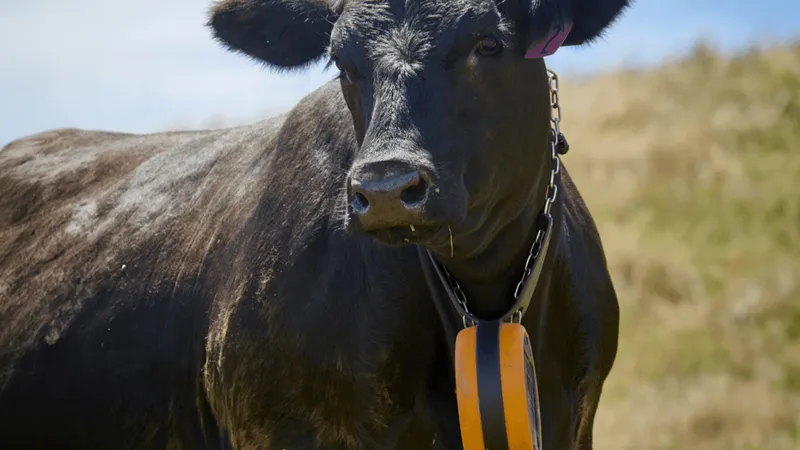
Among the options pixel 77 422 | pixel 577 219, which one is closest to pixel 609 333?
pixel 577 219

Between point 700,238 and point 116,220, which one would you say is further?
point 700,238

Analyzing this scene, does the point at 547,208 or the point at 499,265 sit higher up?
the point at 547,208

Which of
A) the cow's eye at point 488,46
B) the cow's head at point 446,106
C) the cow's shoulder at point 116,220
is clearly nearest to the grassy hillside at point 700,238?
the cow's shoulder at point 116,220

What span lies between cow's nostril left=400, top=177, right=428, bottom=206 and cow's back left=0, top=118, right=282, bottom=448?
1669 mm

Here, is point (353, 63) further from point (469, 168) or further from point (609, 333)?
point (609, 333)

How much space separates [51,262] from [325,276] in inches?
84.9

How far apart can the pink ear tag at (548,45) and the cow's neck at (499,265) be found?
1.64 feet

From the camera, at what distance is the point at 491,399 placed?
4.15 m

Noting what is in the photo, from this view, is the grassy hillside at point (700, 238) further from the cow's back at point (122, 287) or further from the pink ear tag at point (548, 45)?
the pink ear tag at point (548, 45)

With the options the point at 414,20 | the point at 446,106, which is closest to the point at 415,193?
the point at 446,106

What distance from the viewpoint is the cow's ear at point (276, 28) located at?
16.4 feet

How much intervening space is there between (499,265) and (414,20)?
1.01 meters

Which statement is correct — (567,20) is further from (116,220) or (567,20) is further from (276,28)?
(116,220)

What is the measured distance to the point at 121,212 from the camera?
6.07 meters
